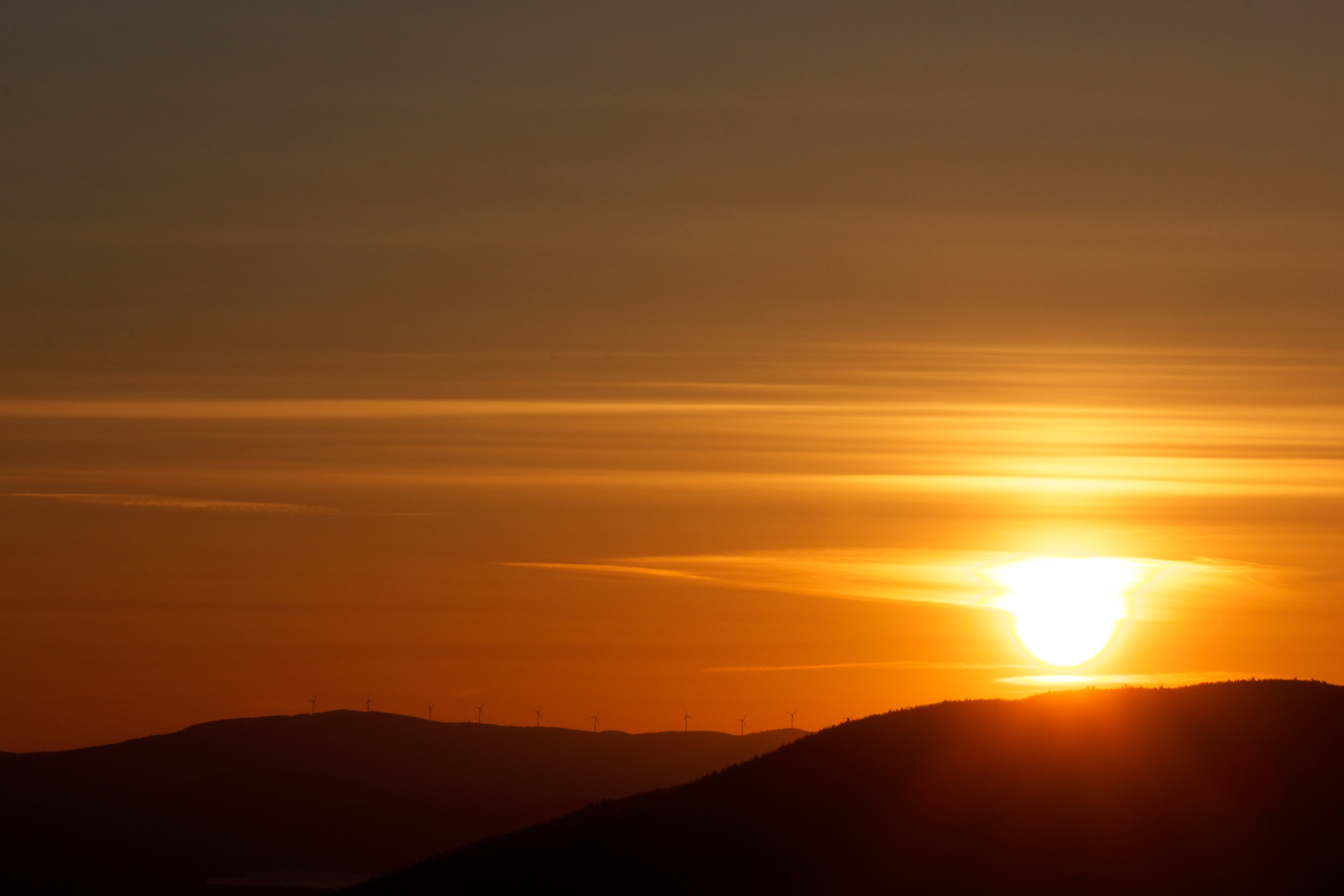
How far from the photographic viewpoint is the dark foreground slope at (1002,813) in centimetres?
7188

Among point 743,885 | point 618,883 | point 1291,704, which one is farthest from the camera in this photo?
point 1291,704

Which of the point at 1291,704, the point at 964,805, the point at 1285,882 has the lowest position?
the point at 1285,882

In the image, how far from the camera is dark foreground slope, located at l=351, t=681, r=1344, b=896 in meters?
71.9

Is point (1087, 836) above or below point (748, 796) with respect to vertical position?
below

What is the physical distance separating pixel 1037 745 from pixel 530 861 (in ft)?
86.1

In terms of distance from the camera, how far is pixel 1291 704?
84.8m

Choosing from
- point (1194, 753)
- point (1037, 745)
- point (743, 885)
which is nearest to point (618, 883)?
point (743, 885)

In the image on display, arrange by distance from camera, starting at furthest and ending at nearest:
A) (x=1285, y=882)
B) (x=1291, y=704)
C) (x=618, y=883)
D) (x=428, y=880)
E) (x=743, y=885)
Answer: (x=428, y=880) < (x=1291, y=704) < (x=618, y=883) < (x=743, y=885) < (x=1285, y=882)

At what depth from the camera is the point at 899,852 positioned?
246ft

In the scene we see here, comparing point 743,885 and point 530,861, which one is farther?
point 530,861

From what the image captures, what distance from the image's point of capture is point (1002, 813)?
251 ft

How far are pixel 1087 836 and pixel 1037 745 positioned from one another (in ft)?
32.1

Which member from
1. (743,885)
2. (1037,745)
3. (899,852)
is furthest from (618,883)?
(1037,745)

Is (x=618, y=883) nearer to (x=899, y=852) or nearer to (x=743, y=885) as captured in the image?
(x=743, y=885)
